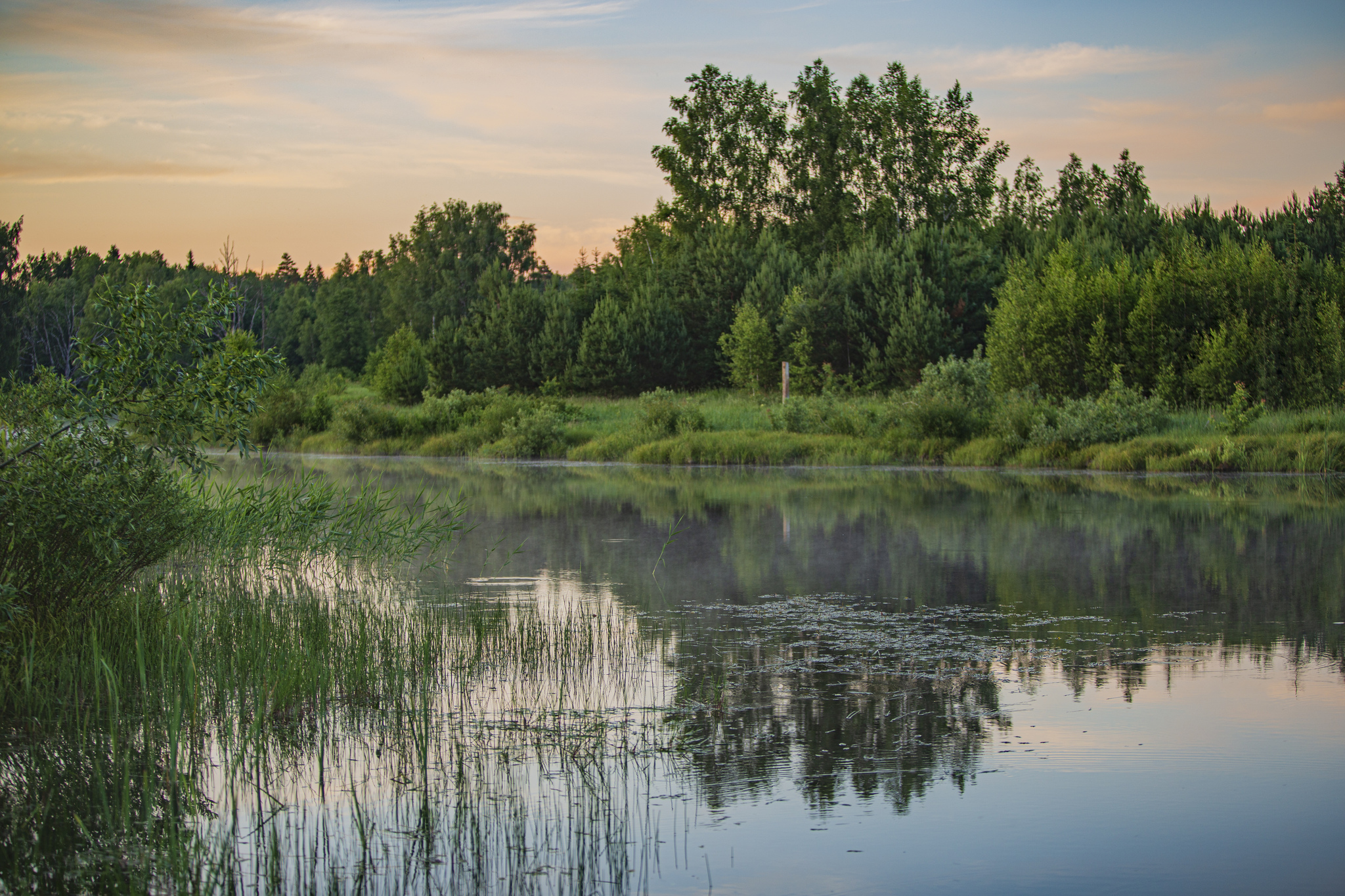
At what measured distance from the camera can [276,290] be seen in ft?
351

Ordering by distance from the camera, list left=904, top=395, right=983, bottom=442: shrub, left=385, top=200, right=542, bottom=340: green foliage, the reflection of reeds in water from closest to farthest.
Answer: the reflection of reeds in water < left=904, top=395, right=983, bottom=442: shrub < left=385, top=200, right=542, bottom=340: green foliage

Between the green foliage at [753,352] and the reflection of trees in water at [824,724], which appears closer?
the reflection of trees in water at [824,724]

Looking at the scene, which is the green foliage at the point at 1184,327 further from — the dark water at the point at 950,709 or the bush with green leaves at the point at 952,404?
the dark water at the point at 950,709

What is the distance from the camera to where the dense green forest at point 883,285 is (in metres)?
30.7

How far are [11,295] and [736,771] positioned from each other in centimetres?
5170

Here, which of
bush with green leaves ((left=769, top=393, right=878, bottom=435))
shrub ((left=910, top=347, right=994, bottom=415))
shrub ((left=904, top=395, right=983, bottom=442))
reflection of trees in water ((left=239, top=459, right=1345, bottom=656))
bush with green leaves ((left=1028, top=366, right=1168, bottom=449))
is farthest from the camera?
bush with green leaves ((left=769, top=393, right=878, bottom=435))

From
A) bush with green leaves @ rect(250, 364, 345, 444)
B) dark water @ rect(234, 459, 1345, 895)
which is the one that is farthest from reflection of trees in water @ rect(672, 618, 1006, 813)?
bush with green leaves @ rect(250, 364, 345, 444)

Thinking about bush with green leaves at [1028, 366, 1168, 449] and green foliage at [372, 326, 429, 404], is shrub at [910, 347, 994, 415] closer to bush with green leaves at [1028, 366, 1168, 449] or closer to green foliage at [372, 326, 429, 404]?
bush with green leaves at [1028, 366, 1168, 449]

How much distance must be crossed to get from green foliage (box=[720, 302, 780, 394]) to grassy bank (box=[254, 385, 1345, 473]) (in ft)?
7.97

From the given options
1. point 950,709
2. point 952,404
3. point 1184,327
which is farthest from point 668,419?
point 950,709

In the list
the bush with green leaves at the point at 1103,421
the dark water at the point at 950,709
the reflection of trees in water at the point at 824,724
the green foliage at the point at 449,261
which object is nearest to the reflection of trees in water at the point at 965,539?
the dark water at the point at 950,709

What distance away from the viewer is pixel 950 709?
6.75m

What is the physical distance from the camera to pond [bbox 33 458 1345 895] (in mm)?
4570

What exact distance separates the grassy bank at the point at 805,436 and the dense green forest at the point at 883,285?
109 inches
